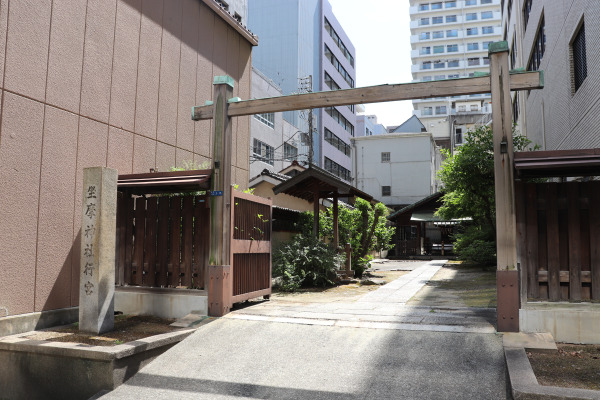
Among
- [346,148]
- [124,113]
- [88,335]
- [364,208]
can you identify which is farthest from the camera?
[346,148]

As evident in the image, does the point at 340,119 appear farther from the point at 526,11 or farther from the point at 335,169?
the point at 526,11

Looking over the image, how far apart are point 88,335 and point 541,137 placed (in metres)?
14.9

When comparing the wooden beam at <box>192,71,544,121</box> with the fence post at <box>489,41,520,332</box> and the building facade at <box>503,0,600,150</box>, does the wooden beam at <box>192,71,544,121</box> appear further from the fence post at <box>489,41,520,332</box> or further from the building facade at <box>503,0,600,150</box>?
the building facade at <box>503,0,600,150</box>

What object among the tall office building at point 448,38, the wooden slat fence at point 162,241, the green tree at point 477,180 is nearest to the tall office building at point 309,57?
the green tree at point 477,180

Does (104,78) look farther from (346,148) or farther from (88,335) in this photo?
(346,148)

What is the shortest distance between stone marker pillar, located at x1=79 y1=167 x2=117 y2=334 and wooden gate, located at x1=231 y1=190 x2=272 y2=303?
1946 mm

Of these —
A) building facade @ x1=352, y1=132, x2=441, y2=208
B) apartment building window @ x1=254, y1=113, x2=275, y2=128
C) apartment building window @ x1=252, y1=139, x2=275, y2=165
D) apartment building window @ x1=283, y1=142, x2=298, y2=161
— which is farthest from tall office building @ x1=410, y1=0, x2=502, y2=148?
apartment building window @ x1=252, y1=139, x2=275, y2=165

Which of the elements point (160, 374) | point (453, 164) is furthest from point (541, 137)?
point (160, 374)

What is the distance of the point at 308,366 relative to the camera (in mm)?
5680

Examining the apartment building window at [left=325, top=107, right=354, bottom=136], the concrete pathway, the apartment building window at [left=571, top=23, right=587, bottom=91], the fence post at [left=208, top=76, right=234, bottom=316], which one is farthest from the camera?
the apartment building window at [left=325, top=107, right=354, bottom=136]

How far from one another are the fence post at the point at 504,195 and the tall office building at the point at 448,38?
68667mm

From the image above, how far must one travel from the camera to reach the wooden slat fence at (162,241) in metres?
8.11

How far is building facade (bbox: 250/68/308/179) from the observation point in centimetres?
3050

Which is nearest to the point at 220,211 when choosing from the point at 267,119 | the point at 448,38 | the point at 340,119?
the point at 267,119
